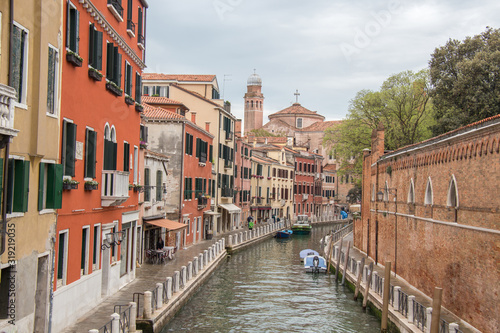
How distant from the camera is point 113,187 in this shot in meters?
16.2

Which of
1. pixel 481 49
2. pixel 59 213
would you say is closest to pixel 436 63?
pixel 481 49

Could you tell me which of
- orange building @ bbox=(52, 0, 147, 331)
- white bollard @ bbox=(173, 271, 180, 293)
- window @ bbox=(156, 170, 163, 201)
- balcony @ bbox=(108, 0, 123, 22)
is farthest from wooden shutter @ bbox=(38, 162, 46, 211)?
window @ bbox=(156, 170, 163, 201)

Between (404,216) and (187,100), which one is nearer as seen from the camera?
(404,216)

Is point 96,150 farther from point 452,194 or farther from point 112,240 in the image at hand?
point 452,194

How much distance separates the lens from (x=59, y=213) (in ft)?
40.5

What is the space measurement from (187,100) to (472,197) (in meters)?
28.7

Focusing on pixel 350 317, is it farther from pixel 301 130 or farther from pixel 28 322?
pixel 301 130

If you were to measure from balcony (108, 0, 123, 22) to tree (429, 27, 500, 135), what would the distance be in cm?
2140

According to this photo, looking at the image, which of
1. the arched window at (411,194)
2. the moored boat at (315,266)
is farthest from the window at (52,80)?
the moored boat at (315,266)

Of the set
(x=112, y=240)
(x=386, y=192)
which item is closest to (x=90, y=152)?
(x=112, y=240)

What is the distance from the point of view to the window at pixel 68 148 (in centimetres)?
1252

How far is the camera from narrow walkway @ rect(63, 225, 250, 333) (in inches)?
517

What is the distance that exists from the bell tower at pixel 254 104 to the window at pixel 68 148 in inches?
4131

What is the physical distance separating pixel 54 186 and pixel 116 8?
23.3 ft
